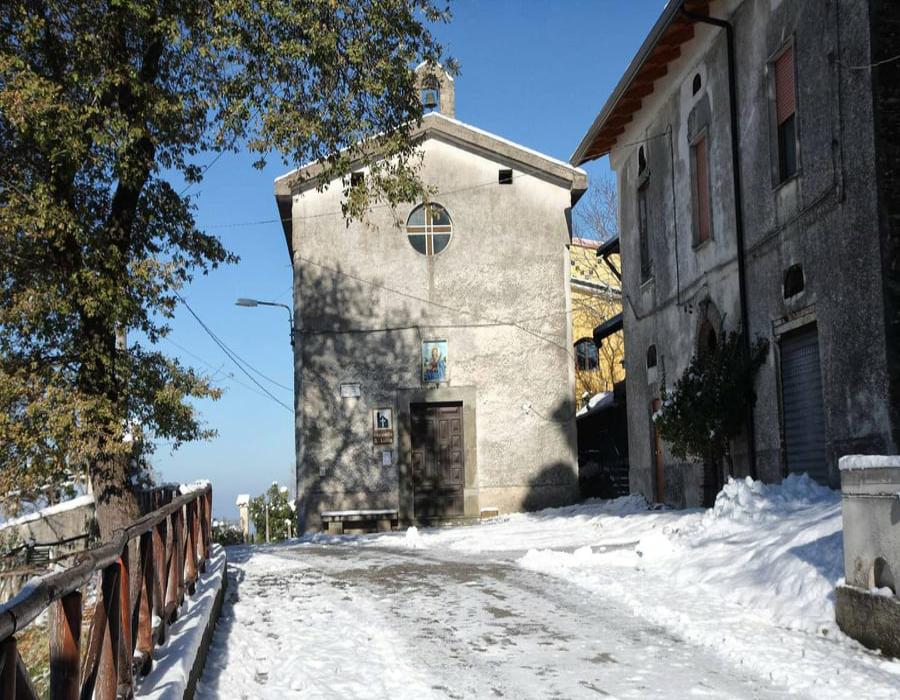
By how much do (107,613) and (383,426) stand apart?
1808 cm

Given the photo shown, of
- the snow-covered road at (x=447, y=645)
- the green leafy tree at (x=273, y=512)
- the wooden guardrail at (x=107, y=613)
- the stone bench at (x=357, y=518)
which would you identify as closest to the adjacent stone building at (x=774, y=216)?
the snow-covered road at (x=447, y=645)

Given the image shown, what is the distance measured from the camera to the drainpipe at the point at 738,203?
13539 millimetres

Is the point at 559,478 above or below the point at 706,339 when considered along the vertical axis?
below

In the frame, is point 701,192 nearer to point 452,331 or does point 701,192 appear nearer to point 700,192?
point 700,192

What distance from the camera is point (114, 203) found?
12.0 m

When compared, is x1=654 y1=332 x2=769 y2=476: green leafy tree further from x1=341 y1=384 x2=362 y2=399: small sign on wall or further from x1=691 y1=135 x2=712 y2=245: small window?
x1=341 y1=384 x2=362 y2=399: small sign on wall

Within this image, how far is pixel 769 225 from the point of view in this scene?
1266 centimetres

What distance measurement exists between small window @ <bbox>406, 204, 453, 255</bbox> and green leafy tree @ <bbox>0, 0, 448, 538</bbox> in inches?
408

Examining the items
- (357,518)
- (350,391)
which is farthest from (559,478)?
(350,391)

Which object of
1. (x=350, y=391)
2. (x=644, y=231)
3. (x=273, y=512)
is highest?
(x=644, y=231)

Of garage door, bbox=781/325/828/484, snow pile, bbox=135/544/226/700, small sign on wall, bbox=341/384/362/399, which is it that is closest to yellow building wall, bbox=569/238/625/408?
small sign on wall, bbox=341/384/362/399

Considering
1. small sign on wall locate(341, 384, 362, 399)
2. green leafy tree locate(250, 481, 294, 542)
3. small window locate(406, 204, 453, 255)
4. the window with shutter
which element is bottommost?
green leafy tree locate(250, 481, 294, 542)

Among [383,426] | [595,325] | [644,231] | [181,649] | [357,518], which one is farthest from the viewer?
[595,325]

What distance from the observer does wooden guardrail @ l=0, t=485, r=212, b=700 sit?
2746mm
